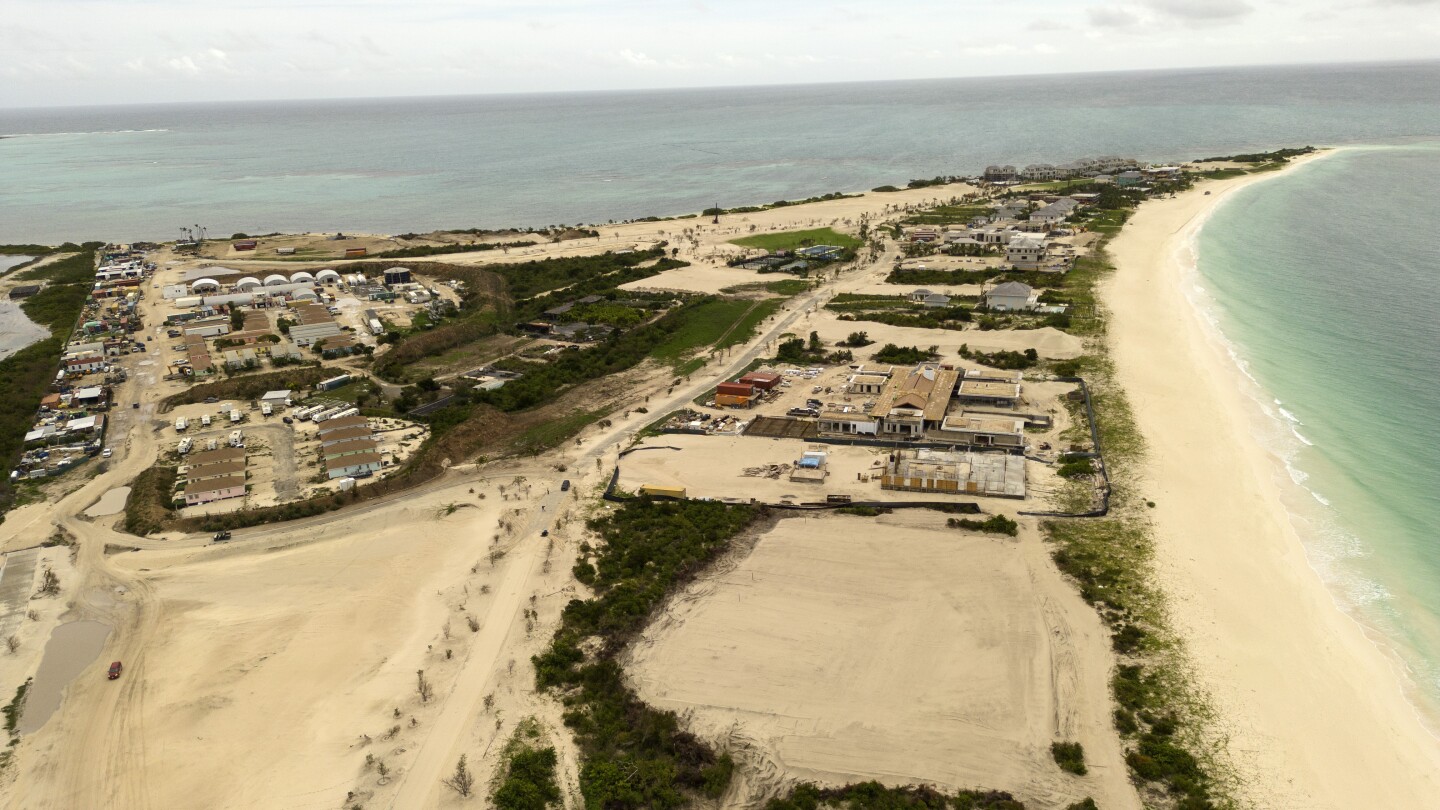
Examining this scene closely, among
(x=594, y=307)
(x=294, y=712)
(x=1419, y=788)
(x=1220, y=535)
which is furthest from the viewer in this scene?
(x=594, y=307)

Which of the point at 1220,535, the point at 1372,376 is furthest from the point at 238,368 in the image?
the point at 1372,376

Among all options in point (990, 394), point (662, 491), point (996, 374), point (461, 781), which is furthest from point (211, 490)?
point (996, 374)

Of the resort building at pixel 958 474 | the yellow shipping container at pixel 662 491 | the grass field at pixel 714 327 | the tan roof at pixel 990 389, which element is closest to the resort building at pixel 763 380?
the grass field at pixel 714 327

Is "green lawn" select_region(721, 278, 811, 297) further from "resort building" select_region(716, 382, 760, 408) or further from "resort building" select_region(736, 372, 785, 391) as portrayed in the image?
"resort building" select_region(716, 382, 760, 408)

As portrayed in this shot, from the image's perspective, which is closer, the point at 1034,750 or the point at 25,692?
the point at 1034,750

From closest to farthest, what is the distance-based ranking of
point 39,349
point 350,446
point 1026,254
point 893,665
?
point 893,665, point 350,446, point 39,349, point 1026,254

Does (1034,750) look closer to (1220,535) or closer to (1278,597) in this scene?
(1278,597)

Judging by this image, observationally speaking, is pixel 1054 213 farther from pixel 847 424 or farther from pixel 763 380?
pixel 847 424
